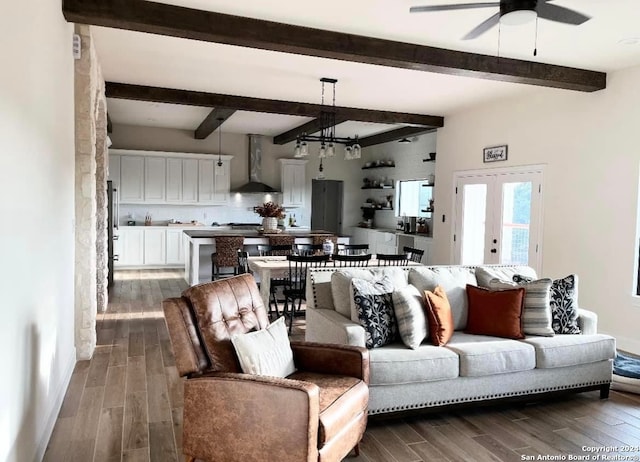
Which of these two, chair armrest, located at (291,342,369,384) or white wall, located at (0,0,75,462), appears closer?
white wall, located at (0,0,75,462)

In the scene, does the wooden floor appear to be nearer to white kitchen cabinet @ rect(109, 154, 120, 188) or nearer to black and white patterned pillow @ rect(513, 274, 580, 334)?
black and white patterned pillow @ rect(513, 274, 580, 334)

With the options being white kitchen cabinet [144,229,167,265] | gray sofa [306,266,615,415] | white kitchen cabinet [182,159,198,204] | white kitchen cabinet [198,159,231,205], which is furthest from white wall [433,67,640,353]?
white kitchen cabinet [144,229,167,265]

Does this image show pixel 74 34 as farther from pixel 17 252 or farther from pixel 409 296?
pixel 409 296

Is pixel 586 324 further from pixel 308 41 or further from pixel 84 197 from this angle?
pixel 84 197

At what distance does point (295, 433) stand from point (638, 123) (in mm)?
4654

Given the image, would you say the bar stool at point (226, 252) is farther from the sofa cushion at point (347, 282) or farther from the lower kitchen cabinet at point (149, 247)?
the sofa cushion at point (347, 282)

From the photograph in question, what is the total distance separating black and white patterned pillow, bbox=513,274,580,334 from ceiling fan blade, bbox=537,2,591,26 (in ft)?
6.19

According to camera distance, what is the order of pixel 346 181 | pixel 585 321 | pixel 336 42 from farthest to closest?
1. pixel 346 181
2. pixel 336 42
3. pixel 585 321

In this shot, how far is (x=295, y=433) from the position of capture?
2.21 m

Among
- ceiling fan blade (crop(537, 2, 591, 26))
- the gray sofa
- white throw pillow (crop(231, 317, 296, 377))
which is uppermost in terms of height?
ceiling fan blade (crop(537, 2, 591, 26))

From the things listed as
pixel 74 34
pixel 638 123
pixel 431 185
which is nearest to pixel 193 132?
A: pixel 431 185

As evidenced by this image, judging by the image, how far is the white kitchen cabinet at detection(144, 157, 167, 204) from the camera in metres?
10.0

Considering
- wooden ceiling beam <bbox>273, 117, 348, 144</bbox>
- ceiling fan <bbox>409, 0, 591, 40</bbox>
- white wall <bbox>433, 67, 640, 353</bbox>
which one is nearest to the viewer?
ceiling fan <bbox>409, 0, 591, 40</bbox>

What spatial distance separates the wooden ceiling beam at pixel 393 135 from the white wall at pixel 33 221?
643 cm
